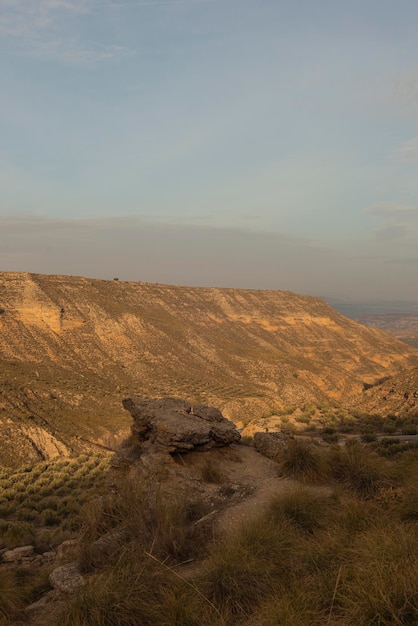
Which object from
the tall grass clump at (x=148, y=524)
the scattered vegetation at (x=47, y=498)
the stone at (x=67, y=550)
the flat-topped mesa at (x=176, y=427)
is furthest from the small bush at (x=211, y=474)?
the scattered vegetation at (x=47, y=498)

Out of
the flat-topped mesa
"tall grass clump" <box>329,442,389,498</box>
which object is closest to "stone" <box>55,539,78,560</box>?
the flat-topped mesa

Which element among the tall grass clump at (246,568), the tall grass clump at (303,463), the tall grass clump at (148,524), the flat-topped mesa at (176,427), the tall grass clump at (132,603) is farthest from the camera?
the flat-topped mesa at (176,427)

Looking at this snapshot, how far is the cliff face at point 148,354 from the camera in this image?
28453 mm

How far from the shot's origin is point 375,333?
82.0 m

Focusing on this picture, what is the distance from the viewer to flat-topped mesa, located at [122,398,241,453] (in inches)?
401

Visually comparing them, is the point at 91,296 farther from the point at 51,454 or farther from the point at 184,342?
the point at 51,454

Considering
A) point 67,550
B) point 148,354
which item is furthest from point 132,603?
point 148,354

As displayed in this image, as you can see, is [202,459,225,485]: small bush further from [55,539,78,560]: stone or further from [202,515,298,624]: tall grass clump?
[202,515,298,624]: tall grass clump

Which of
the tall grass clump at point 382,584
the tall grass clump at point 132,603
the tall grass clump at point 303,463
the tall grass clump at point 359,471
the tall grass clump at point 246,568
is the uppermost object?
the tall grass clump at point 382,584

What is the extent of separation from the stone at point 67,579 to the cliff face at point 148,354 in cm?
1872

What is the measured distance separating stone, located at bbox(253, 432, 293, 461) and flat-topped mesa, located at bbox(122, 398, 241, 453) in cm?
65

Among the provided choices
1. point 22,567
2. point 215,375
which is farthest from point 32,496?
point 215,375

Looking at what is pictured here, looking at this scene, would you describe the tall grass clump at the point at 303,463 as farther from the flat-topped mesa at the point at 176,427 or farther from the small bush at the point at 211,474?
the flat-topped mesa at the point at 176,427

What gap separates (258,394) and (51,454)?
20.8 metres
